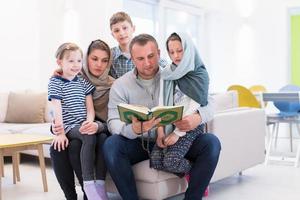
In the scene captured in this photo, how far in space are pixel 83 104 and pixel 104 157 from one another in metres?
0.39

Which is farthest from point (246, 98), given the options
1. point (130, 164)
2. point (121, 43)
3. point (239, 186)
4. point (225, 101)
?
point (130, 164)

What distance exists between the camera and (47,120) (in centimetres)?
487

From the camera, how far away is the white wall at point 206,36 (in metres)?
5.26

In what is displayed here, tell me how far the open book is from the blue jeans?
0.20 metres

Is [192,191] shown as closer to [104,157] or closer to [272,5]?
[104,157]

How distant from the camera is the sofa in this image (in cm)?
259

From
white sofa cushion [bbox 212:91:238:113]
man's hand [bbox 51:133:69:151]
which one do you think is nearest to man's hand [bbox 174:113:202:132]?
man's hand [bbox 51:133:69:151]

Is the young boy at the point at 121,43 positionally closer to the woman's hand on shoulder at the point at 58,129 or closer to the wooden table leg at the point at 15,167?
the woman's hand on shoulder at the point at 58,129

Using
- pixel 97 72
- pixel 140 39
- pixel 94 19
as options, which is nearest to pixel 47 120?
pixel 94 19

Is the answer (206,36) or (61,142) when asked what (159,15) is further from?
(61,142)

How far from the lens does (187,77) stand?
8.44 ft

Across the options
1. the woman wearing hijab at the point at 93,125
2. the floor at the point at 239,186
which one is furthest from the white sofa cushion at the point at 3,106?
the woman wearing hijab at the point at 93,125

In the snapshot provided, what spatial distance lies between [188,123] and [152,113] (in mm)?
305

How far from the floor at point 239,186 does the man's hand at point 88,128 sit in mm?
710
